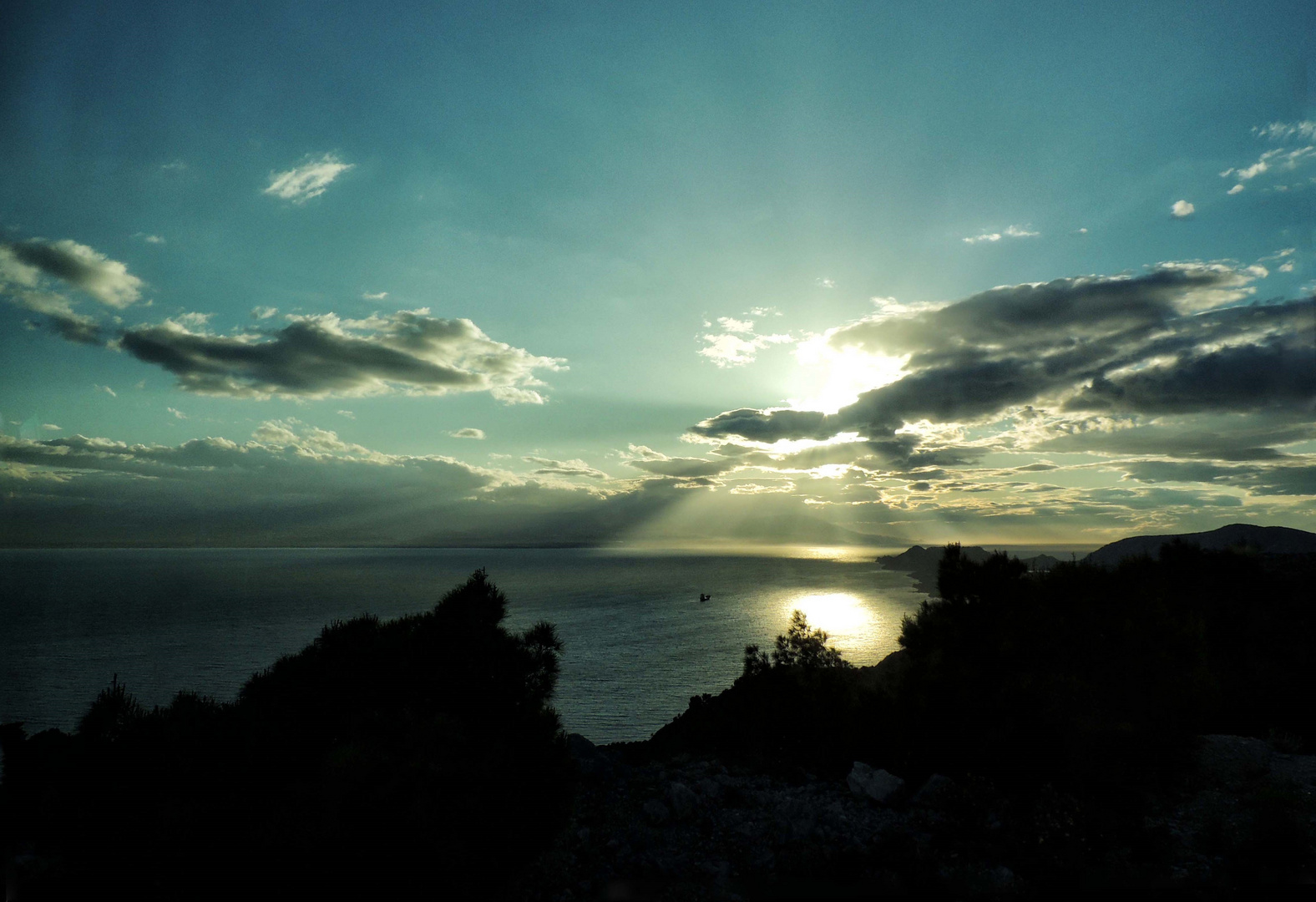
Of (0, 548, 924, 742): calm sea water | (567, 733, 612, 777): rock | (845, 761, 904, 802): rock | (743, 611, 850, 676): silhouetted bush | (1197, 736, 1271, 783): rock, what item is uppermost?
(743, 611, 850, 676): silhouetted bush

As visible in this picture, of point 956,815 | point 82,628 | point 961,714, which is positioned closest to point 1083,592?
point 961,714

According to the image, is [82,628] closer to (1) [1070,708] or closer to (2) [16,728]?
(2) [16,728]

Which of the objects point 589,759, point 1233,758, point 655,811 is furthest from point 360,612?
point 1233,758

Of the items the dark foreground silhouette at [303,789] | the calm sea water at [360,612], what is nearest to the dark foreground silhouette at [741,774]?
the dark foreground silhouette at [303,789]

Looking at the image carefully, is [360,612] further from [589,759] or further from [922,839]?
[922,839]

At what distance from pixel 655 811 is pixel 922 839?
5.99 m

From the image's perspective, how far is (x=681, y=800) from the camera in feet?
50.5

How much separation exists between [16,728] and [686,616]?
8205 centimetres

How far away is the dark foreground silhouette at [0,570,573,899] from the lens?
7.93m

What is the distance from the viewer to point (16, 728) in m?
10.9

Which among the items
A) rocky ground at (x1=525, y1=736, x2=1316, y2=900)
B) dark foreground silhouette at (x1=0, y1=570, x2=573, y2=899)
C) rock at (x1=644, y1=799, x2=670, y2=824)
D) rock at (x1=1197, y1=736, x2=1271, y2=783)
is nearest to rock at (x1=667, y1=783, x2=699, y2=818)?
rocky ground at (x1=525, y1=736, x2=1316, y2=900)

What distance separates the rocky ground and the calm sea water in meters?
22.2

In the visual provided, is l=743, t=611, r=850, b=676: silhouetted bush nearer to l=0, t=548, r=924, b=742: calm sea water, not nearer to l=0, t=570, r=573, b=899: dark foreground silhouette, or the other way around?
l=0, t=570, r=573, b=899: dark foreground silhouette

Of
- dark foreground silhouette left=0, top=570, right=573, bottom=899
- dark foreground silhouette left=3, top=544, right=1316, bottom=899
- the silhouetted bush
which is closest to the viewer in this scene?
dark foreground silhouette left=0, top=570, right=573, bottom=899
